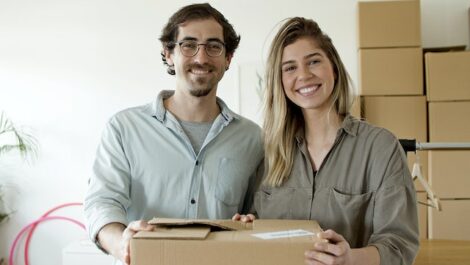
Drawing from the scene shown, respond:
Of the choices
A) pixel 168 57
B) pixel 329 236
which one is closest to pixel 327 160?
pixel 329 236

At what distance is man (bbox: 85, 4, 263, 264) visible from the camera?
4.46 feet

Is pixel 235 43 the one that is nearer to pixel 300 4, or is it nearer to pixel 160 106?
pixel 160 106

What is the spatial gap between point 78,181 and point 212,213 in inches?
84.6

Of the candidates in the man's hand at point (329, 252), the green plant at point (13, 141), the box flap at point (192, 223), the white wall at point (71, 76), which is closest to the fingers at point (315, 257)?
the man's hand at point (329, 252)

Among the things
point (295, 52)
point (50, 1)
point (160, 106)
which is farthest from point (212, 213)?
point (50, 1)

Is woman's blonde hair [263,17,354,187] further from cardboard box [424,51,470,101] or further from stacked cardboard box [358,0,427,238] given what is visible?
cardboard box [424,51,470,101]

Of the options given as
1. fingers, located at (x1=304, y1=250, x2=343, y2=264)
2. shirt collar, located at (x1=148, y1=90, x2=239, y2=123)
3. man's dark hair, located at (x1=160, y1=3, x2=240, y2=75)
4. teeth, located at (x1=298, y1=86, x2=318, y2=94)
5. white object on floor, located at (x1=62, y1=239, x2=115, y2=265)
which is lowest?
white object on floor, located at (x1=62, y1=239, x2=115, y2=265)

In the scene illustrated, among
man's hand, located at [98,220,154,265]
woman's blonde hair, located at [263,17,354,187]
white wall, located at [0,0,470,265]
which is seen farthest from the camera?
white wall, located at [0,0,470,265]

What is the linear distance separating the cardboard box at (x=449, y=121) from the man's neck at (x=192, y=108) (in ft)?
5.63

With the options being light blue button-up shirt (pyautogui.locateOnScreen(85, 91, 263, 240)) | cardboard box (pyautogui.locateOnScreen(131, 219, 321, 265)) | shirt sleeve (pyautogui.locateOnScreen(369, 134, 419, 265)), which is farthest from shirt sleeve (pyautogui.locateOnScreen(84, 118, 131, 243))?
shirt sleeve (pyautogui.locateOnScreen(369, 134, 419, 265))

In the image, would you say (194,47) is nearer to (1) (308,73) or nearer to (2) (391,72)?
(1) (308,73)

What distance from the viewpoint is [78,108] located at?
10.6ft

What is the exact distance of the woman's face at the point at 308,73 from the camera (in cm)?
127

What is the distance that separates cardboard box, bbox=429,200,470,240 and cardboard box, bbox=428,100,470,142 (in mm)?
391
